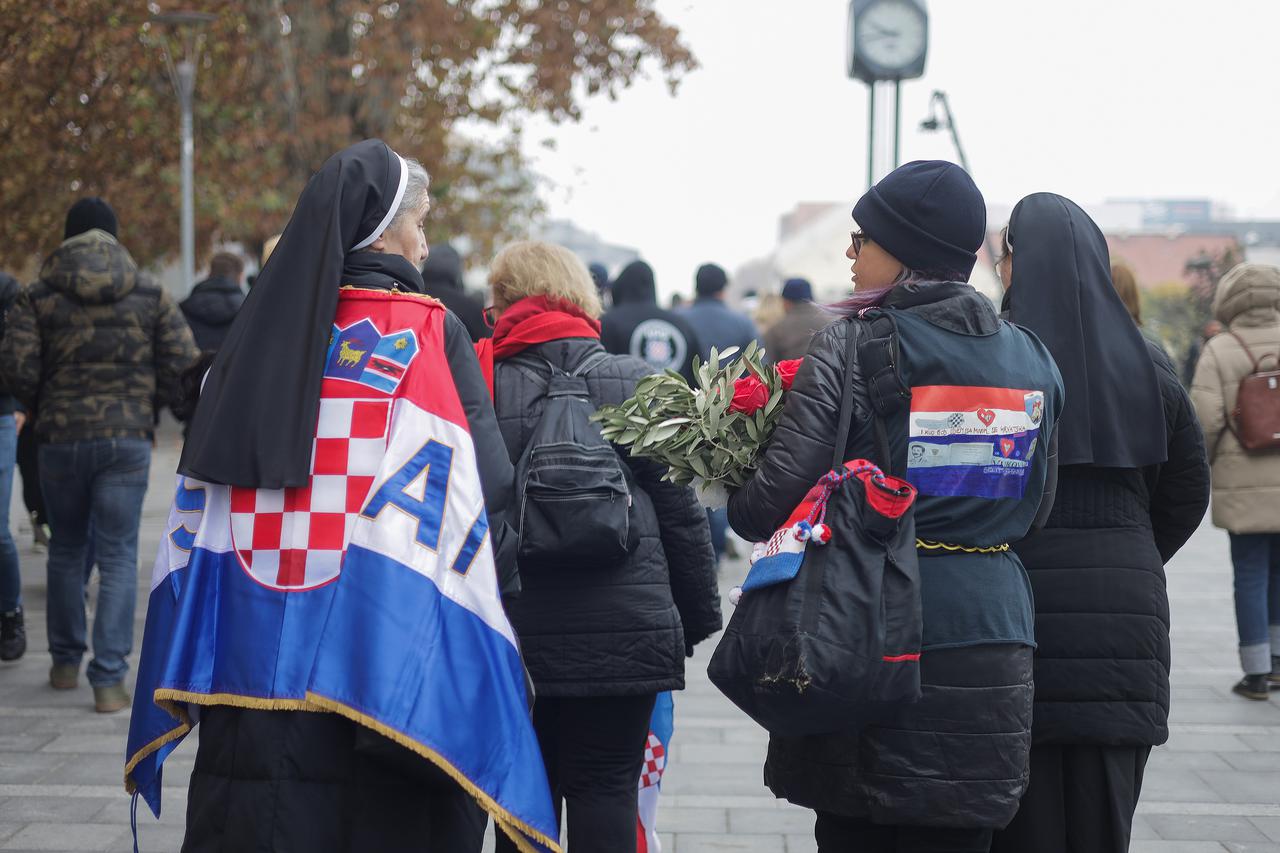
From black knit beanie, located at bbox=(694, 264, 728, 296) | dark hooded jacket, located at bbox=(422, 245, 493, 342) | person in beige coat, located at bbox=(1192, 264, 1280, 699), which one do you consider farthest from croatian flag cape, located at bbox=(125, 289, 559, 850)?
black knit beanie, located at bbox=(694, 264, 728, 296)

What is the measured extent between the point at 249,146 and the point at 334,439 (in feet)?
54.5

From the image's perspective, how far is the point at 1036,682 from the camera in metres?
3.26

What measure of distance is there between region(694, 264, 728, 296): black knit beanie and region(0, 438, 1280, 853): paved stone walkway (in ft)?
13.1

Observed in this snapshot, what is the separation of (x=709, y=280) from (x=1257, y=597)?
5.06 meters

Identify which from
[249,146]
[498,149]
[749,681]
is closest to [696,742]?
[749,681]

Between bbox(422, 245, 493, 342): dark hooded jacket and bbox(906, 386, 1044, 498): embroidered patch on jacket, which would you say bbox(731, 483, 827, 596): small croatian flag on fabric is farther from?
bbox(422, 245, 493, 342): dark hooded jacket

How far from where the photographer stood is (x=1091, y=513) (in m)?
3.35

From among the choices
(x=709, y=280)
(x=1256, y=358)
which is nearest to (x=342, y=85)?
(x=709, y=280)

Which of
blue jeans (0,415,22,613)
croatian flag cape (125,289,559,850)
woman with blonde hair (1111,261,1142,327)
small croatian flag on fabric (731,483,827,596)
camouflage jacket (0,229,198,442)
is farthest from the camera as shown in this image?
blue jeans (0,415,22,613)

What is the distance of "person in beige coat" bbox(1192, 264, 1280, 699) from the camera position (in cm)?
685

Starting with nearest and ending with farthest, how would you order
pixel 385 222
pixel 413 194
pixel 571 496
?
pixel 385 222 → pixel 413 194 → pixel 571 496

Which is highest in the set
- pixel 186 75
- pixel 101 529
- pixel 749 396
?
pixel 186 75

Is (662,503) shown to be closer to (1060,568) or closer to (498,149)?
(1060,568)

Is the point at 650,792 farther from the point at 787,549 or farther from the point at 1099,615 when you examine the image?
the point at 787,549
